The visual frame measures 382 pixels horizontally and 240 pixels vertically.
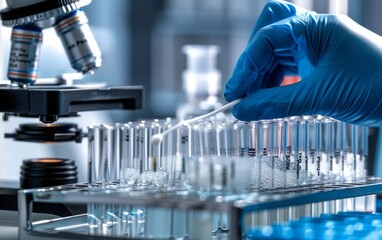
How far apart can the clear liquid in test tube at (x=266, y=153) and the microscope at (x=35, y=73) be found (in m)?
0.38

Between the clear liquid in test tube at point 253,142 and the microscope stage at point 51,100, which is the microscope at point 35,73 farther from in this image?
the clear liquid in test tube at point 253,142

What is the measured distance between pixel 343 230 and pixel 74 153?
1065mm

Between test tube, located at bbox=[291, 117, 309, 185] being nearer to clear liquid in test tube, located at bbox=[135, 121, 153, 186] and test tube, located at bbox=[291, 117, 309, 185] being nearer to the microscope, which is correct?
clear liquid in test tube, located at bbox=[135, 121, 153, 186]

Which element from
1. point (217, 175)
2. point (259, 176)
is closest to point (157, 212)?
point (217, 175)

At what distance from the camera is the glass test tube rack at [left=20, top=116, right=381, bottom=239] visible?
122 cm

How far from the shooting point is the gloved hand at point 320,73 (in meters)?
1.47

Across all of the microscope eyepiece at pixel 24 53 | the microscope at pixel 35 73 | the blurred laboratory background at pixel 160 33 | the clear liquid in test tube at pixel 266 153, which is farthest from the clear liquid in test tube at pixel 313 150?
the blurred laboratory background at pixel 160 33

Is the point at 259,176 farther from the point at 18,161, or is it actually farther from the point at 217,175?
the point at 18,161

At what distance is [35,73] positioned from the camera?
168 cm

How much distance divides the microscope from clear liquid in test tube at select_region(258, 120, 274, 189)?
0.38m

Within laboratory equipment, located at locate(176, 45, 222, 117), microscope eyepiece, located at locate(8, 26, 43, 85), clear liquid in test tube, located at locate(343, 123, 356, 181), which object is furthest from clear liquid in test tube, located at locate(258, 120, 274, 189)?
laboratory equipment, located at locate(176, 45, 222, 117)

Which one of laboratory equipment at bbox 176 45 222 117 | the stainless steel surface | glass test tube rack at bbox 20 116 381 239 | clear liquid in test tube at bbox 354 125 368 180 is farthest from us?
laboratory equipment at bbox 176 45 222 117

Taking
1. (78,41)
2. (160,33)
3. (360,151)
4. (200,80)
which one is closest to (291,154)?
Result: (360,151)

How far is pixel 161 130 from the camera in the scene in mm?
1488
